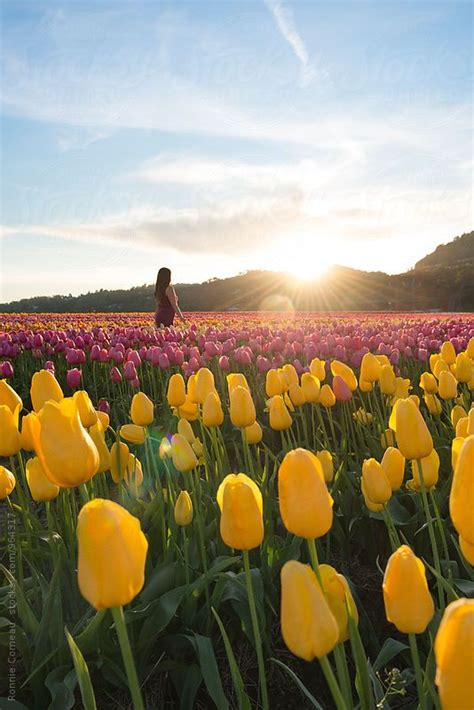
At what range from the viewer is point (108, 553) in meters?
0.99

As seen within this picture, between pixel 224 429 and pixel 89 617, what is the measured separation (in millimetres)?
3677

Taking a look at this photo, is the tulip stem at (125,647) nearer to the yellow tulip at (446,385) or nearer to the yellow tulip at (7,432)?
the yellow tulip at (7,432)

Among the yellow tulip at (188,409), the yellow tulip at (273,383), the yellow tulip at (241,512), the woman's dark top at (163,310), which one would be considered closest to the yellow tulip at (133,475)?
the yellow tulip at (188,409)

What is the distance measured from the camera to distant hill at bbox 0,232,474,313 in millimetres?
61188

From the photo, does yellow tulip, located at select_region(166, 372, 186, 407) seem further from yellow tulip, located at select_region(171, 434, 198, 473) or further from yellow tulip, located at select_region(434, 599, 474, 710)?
yellow tulip, located at select_region(434, 599, 474, 710)

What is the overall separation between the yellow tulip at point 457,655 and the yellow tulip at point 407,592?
0.98ft

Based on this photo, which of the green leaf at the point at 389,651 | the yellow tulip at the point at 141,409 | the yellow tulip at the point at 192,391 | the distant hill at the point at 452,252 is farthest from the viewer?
the distant hill at the point at 452,252

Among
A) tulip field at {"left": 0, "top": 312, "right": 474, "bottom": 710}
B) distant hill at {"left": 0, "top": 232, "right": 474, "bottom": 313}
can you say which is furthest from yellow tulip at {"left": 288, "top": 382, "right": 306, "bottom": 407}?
distant hill at {"left": 0, "top": 232, "right": 474, "bottom": 313}

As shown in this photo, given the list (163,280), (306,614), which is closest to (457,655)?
(306,614)

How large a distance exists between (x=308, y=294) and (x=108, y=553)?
6897 centimetres

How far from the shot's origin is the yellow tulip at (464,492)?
98 centimetres

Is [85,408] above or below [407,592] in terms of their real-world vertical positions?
above

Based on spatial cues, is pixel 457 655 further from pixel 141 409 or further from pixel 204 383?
pixel 204 383

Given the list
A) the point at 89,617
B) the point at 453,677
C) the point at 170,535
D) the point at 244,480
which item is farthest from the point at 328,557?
the point at 453,677
